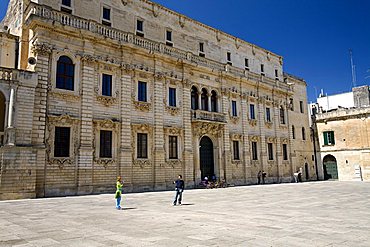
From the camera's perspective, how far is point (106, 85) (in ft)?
71.6

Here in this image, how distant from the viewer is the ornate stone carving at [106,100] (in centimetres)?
2113

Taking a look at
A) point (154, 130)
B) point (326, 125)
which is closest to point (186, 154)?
point (154, 130)

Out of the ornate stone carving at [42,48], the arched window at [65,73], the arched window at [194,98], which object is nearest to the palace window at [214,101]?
the arched window at [194,98]

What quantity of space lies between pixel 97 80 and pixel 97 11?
19.9 ft

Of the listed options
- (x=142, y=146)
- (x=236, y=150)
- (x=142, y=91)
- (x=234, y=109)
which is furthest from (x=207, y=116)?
(x=142, y=146)

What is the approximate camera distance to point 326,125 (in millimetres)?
40031

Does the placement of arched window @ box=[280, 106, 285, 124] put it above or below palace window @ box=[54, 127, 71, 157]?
above

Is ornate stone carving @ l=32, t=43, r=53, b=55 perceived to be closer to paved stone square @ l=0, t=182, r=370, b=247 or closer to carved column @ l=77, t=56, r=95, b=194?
carved column @ l=77, t=56, r=95, b=194

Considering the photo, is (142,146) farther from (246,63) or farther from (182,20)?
(246,63)

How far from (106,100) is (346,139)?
3044cm

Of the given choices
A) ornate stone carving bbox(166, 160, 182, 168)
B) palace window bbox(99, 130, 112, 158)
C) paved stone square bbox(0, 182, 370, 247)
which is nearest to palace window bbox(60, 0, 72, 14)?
palace window bbox(99, 130, 112, 158)

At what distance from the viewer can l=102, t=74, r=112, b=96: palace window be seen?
21688 mm

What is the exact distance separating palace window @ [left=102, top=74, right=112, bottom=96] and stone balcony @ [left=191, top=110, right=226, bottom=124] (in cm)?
783

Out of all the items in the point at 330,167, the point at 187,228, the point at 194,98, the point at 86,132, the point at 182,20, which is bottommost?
the point at 187,228
